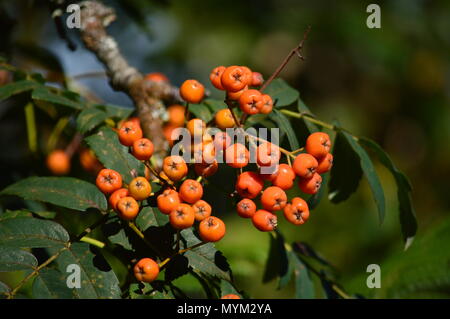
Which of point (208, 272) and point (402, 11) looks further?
point (402, 11)

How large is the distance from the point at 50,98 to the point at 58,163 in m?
0.68

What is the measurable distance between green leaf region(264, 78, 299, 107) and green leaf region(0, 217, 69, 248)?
2.76ft

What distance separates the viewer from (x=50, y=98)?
64.3 inches

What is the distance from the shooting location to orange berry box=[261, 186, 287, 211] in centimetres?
131

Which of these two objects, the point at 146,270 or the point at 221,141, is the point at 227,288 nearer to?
the point at 146,270

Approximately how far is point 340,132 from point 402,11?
11.7 feet

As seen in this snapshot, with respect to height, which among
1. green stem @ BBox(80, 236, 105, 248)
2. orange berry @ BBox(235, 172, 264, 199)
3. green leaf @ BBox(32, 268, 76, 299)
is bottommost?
green leaf @ BBox(32, 268, 76, 299)

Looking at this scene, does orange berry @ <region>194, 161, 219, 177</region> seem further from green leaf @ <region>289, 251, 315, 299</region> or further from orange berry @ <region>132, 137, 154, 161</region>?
green leaf @ <region>289, 251, 315, 299</region>

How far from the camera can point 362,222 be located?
3.87m

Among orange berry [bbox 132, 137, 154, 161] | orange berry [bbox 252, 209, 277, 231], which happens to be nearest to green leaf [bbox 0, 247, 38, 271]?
orange berry [bbox 132, 137, 154, 161]

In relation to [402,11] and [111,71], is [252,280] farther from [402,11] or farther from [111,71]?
[402,11]

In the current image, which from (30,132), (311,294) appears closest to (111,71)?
(30,132)

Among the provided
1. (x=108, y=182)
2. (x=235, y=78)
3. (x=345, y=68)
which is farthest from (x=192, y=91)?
(x=345, y=68)

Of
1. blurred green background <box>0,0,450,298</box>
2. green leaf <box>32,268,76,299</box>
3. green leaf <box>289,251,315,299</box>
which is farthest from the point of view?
blurred green background <box>0,0,450,298</box>
